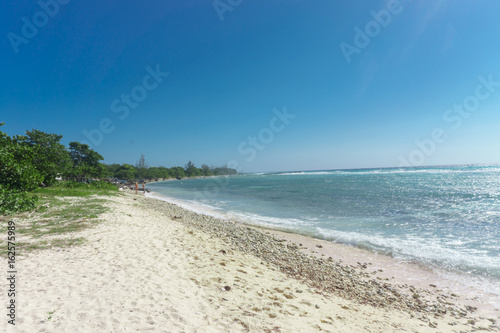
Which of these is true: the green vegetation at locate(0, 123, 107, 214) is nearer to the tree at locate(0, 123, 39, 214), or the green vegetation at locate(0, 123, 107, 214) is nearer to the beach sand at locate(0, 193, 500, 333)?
the tree at locate(0, 123, 39, 214)

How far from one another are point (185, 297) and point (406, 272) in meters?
8.27

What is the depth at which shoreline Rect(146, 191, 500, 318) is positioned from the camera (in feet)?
21.4

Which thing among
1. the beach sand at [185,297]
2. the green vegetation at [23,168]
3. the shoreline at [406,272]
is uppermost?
the green vegetation at [23,168]

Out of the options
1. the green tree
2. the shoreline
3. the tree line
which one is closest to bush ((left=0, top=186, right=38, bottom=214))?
the tree line

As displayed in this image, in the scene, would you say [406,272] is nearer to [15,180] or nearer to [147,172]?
[15,180]

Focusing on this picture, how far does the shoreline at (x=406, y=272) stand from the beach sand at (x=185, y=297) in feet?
1.82

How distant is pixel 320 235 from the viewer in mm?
12719

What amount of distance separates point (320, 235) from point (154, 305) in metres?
10.4

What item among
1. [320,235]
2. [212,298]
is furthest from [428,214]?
[212,298]

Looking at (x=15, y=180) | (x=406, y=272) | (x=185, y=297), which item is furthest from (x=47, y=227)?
(x=406, y=272)

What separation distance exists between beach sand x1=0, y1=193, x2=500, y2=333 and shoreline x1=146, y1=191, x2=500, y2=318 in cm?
55

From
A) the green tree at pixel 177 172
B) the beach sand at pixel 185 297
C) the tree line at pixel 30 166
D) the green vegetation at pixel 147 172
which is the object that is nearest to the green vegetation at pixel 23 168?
the tree line at pixel 30 166

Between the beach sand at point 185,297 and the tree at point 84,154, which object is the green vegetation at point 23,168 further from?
the tree at point 84,154

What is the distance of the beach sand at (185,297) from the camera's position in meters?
3.87
